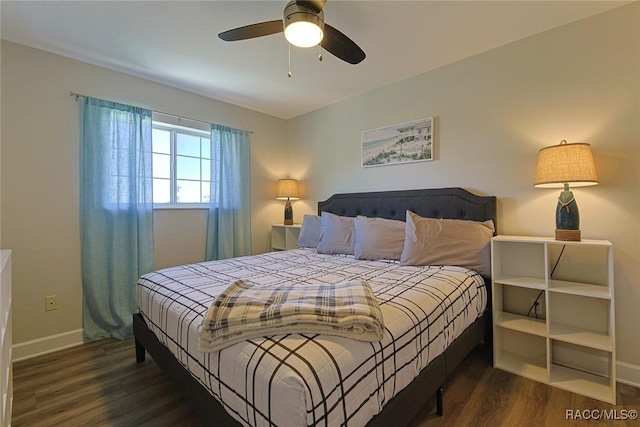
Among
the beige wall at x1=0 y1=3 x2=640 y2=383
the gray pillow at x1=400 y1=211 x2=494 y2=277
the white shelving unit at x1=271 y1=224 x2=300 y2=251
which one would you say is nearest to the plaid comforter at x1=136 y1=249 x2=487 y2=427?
the gray pillow at x1=400 y1=211 x2=494 y2=277

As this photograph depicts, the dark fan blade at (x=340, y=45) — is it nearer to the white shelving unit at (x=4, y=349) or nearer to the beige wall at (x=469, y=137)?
the beige wall at (x=469, y=137)

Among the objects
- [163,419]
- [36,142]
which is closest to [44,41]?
[36,142]

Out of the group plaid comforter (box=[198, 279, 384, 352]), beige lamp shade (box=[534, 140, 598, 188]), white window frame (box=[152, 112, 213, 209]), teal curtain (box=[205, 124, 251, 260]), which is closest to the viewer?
plaid comforter (box=[198, 279, 384, 352])

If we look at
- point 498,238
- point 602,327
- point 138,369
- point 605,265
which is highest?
point 498,238

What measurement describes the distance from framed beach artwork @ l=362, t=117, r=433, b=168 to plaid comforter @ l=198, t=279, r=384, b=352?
197cm

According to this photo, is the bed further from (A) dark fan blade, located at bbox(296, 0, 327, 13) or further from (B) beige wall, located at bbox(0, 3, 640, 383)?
(A) dark fan blade, located at bbox(296, 0, 327, 13)

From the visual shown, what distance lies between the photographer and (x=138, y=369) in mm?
2002

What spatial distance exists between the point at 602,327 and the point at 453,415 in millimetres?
1217

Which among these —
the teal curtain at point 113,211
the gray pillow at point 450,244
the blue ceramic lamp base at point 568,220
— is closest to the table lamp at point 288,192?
the teal curtain at point 113,211

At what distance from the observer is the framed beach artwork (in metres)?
2.70

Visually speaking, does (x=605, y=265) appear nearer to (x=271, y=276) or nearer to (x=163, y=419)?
(x=271, y=276)

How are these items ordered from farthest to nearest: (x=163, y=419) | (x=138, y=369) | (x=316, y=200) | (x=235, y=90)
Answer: (x=316, y=200), (x=235, y=90), (x=138, y=369), (x=163, y=419)

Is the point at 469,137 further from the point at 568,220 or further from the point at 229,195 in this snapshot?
the point at 229,195

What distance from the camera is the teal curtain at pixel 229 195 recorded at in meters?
3.22
